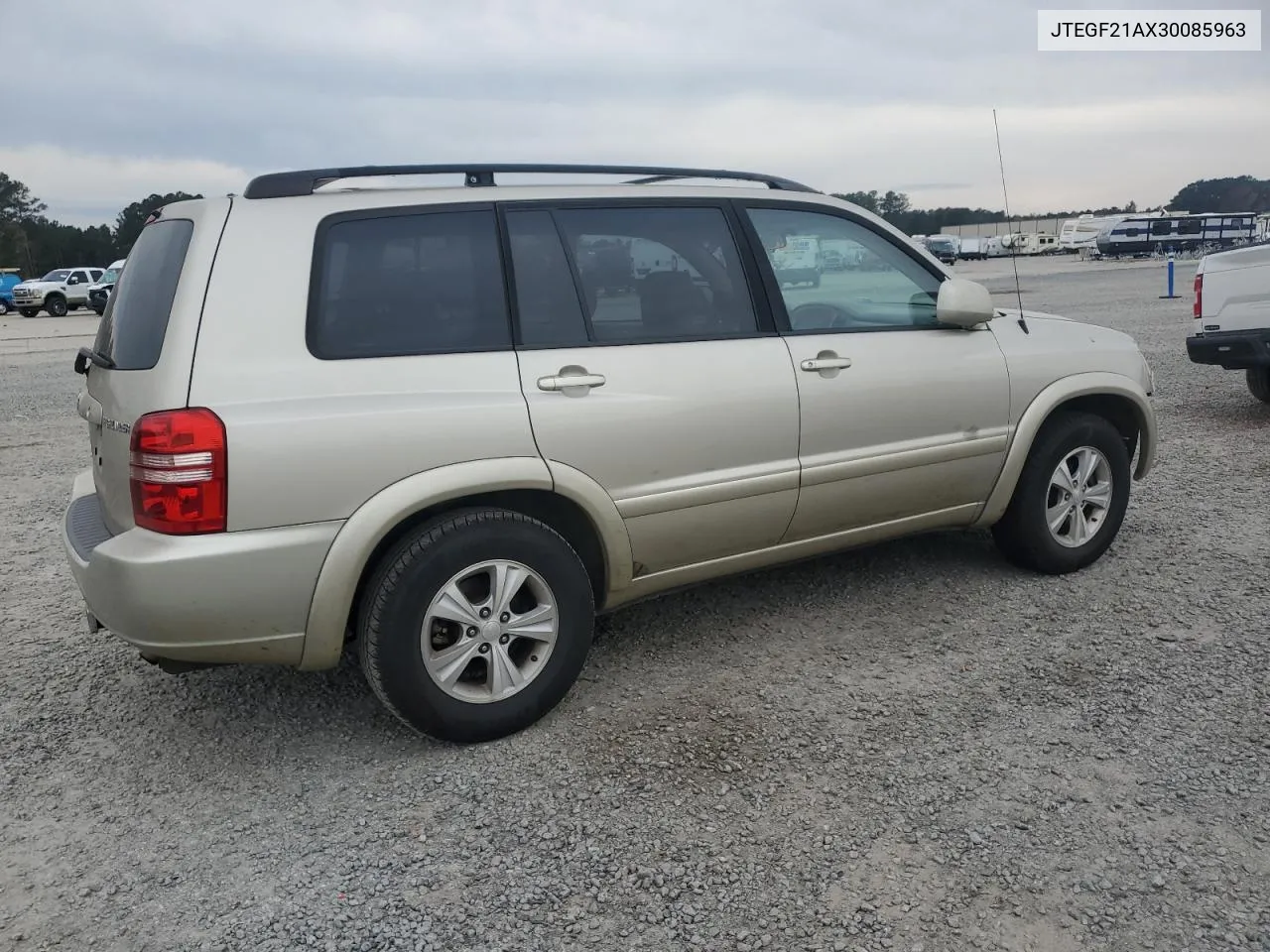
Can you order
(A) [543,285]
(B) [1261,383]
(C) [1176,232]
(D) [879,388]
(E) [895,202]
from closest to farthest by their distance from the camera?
1. (A) [543,285]
2. (D) [879,388]
3. (B) [1261,383]
4. (C) [1176,232]
5. (E) [895,202]

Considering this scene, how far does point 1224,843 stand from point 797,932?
1181mm

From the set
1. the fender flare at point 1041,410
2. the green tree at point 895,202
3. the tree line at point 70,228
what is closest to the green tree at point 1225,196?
the tree line at point 70,228

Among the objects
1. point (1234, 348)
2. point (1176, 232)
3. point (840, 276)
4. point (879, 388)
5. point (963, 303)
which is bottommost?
point (1234, 348)

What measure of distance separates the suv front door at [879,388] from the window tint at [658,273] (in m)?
0.19

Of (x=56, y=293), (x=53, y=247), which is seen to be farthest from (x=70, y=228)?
(x=56, y=293)

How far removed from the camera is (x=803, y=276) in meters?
4.06

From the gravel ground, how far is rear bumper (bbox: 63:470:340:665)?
0.51 m

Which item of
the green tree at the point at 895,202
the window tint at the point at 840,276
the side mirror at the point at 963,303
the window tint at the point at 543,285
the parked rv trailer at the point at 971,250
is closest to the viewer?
the window tint at the point at 543,285

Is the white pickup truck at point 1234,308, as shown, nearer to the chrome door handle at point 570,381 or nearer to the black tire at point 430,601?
the chrome door handle at point 570,381

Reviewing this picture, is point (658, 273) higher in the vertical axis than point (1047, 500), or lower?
higher

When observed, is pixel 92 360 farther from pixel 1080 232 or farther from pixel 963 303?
pixel 1080 232

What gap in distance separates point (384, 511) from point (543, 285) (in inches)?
38.2

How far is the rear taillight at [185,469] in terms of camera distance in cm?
282

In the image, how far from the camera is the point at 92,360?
352 cm
